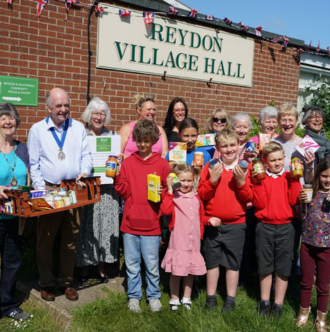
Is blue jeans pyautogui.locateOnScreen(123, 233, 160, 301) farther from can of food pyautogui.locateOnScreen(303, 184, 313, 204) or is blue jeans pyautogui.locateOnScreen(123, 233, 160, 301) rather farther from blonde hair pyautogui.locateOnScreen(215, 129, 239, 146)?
can of food pyautogui.locateOnScreen(303, 184, 313, 204)

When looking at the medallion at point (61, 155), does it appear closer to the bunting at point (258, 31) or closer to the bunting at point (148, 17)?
the bunting at point (148, 17)

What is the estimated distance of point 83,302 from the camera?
167 inches

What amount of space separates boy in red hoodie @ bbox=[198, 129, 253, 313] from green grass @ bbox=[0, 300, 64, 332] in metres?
1.47

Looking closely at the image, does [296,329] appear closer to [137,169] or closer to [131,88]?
[137,169]

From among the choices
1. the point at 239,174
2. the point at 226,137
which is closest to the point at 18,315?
the point at 239,174

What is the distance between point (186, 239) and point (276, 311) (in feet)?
3.61

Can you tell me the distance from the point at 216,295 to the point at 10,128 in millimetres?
2648

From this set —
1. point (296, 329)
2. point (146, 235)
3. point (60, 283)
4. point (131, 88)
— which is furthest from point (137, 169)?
point (131, 88)

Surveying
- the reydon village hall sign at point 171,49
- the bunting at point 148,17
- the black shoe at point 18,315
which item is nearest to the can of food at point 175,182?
the black shoe at point 18,315

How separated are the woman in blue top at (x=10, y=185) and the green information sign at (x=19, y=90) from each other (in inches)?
74.2

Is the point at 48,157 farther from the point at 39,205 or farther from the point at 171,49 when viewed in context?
the point at 171,49

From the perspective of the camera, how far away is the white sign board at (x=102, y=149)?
4414 mm

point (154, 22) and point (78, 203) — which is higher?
point (154, 22)

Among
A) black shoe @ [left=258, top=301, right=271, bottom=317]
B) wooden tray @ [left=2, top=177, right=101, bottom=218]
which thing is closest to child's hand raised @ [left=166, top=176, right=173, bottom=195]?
wooden tray @ [left=2, top=177, right=101, bottom=218]
